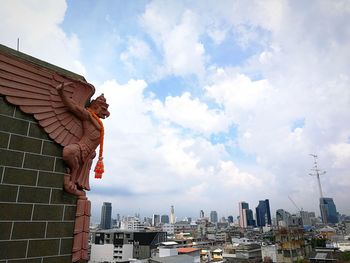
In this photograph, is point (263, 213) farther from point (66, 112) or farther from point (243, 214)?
point (66, 112)

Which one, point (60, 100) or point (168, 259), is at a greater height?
point (60, 100)

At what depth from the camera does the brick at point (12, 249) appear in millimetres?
3624

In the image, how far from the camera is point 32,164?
414 cm

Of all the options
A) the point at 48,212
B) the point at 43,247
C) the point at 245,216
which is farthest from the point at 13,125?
the point at 245,216

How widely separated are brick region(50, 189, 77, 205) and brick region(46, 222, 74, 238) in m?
0.32

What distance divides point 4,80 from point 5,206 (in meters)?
1.79

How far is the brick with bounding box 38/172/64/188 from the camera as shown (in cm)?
419

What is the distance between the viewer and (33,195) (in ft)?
13.3

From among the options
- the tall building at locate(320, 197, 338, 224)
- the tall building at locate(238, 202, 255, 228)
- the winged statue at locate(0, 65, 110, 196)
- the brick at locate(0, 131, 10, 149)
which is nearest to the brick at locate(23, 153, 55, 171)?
the winged statue at locate(0, 65, 110, 196)

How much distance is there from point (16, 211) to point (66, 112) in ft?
5.50

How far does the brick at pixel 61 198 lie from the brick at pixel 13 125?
1.04 meters

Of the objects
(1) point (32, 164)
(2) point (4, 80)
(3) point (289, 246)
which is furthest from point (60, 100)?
(3) point (289, 246)

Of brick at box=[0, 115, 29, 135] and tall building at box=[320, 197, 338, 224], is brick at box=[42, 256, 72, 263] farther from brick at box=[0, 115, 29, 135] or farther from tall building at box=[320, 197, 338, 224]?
tall building at box=[320, 197, 338, 224]

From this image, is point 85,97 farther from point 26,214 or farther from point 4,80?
point 26,214
